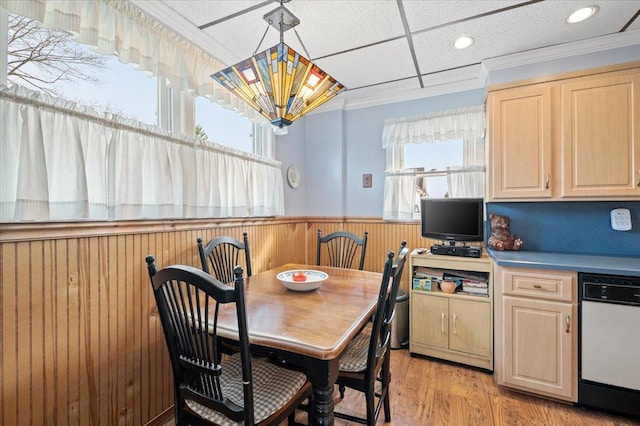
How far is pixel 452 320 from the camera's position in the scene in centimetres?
246

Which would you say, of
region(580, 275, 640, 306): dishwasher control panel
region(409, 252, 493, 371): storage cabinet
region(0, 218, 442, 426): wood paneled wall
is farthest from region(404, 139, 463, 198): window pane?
region(0, 218, 442, 426): wood paneled wall

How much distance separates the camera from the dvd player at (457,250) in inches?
95.8

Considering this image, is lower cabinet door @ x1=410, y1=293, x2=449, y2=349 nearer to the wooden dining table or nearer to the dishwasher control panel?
the dishwasher control panel

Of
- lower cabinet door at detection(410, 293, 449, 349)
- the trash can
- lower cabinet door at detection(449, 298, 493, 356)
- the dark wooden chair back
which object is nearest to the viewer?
the dark wooden chair back

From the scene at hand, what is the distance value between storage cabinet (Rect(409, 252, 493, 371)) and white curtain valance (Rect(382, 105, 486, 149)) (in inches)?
48.8

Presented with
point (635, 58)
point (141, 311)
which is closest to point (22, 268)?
point (141, 311)

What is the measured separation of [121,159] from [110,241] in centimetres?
45

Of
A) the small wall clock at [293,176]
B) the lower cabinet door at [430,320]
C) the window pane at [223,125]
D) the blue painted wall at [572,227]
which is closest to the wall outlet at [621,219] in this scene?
the blue painted wall at [572,227]

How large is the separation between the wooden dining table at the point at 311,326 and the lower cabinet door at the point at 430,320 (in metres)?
1.05

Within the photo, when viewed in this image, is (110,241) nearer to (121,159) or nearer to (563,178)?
(121,159)

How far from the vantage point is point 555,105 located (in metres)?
2.26

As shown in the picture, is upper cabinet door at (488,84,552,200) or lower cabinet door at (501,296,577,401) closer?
A: lower cabinet door at (501,296,577,401)

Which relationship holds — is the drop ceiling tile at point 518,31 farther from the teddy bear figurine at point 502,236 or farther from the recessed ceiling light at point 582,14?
the teddy bear figurine at point 502,236

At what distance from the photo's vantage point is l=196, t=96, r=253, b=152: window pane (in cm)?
226
